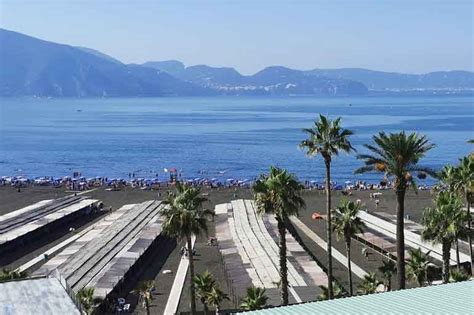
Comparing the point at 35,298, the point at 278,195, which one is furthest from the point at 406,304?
the point at 35,298

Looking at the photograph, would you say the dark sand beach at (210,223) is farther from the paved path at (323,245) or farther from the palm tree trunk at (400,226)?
the palm tree trunk at (400,226)

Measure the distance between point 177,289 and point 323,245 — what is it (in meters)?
20.0

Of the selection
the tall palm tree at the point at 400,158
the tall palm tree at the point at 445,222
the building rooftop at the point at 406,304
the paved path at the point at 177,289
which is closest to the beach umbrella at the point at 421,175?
the tall palm tree at the point at 400,158

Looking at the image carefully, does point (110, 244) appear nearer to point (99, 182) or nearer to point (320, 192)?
point (320, 192)

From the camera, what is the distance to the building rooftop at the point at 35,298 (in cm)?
3081

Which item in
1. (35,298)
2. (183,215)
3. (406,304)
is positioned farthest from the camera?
(183,215)

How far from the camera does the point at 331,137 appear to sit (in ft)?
127

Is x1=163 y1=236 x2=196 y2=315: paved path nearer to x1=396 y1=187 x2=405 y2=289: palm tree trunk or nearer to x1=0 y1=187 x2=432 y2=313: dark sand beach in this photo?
x1=0 y1=187 x2=432 y2=313: dark sand beach

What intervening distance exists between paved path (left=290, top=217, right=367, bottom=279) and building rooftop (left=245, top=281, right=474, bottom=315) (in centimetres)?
2915

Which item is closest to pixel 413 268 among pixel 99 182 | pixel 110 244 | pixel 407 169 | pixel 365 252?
pixel 407 169

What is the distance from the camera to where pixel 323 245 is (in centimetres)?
6525

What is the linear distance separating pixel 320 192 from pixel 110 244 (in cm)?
4874

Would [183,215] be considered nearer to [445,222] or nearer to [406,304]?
[406,304]

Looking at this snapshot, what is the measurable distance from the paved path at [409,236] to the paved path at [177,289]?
2041 centimetres
